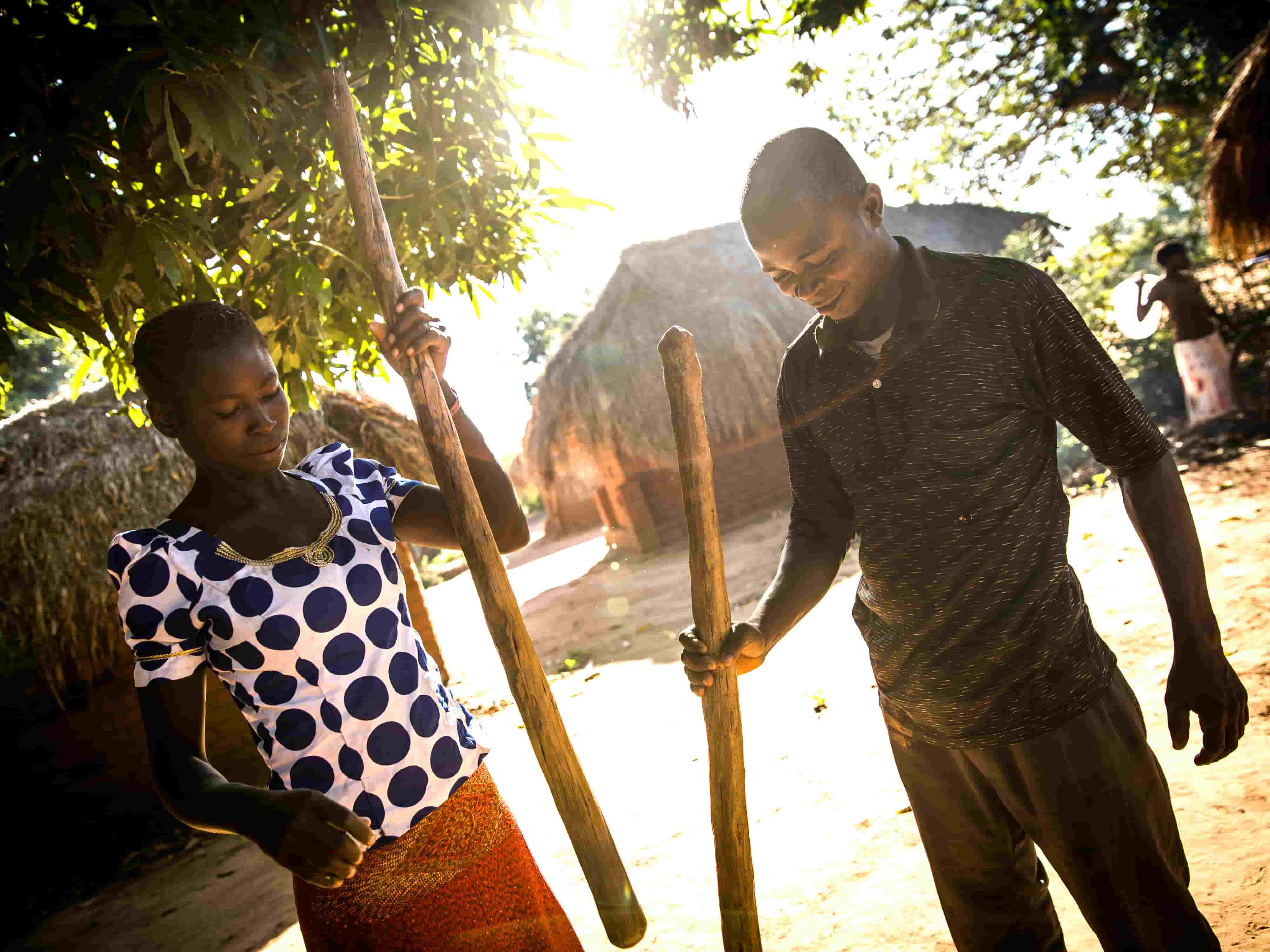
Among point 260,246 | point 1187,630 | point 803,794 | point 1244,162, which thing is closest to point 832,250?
point 1187,630

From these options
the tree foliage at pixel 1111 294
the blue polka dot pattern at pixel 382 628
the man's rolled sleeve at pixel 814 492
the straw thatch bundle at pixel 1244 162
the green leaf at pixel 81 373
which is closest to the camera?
the blue polka dot pattern at pixel 382 628

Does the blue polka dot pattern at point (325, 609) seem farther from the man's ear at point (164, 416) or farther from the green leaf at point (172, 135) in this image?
the green leaf at point (172, 135)

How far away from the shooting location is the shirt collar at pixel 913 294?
4.84 ft

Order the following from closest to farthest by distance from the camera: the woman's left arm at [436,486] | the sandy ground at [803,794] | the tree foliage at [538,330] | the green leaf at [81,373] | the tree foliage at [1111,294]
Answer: the woman's left arm at [436,486] < the sandy ground at [803,794] < the green leaf at [81,373] < the tree foliage at [1111,294] < the tree foliage at [538,330]

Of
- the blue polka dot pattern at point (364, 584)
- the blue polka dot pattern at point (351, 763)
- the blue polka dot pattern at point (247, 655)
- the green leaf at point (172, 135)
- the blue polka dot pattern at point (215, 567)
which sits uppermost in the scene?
the green leaf at point (172, 135)

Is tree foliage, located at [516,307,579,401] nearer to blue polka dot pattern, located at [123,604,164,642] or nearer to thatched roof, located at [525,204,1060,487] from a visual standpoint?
thatched roof, located at [525,204,1060,487]

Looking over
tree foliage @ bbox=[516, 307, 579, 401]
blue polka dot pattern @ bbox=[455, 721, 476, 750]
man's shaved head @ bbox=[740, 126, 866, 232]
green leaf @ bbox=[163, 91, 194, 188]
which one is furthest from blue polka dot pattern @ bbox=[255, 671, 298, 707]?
tree foliage @ bbox=[516, 307, 579, 401]

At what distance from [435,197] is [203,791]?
5.89 feet

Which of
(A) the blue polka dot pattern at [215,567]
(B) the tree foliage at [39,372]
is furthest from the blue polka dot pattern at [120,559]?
(B) the tree foliage at [39,372]

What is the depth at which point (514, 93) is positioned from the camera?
2.41 meters

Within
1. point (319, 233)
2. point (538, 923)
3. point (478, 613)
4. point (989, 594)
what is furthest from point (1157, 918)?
point (478, 613)

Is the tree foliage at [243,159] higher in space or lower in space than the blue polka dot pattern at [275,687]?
higher

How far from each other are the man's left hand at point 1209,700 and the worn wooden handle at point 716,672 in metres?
0.78

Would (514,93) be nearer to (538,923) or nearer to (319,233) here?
(319,233)
